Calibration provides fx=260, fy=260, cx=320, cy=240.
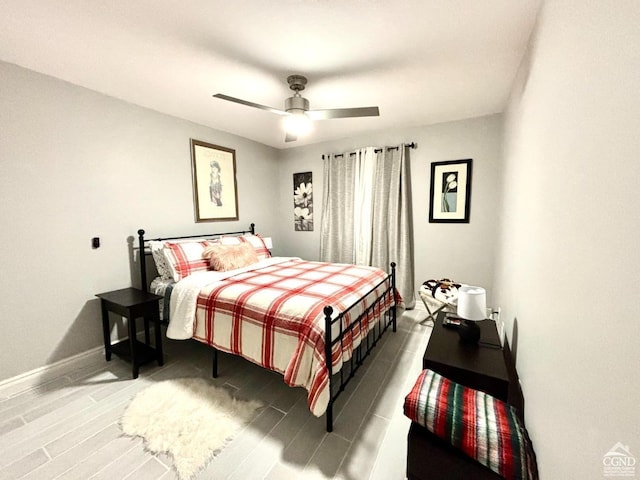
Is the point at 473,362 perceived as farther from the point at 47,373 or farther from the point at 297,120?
the point at 47,373

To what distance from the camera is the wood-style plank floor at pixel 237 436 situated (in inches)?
55.9

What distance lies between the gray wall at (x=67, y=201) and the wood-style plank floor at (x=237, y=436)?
1.49 feet

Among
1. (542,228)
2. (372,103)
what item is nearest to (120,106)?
(372,103)

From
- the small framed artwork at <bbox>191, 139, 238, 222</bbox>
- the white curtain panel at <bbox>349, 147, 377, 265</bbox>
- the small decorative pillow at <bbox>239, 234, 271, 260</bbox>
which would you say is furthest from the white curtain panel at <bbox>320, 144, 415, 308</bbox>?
the small framed artwork at <bbox>191, 139, 238, 222</bbox>

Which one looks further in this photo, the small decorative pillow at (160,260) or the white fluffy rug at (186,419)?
the small decorative pillow at (160,260)

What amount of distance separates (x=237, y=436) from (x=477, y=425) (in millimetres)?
1369

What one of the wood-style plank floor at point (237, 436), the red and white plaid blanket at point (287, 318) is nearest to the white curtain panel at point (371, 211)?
the red and white plaid blanket at point (287, 318)

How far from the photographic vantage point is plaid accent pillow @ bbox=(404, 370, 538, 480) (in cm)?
97

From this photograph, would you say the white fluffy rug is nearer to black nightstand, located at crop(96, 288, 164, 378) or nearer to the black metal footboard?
black nightstand, located at crop(96, 288, 164, 378)

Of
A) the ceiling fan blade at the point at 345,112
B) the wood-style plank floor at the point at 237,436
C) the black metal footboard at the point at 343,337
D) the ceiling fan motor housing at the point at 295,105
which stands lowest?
the wood-style plank floor at the point at 237,436

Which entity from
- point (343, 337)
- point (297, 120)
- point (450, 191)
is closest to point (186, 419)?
point (343, 337)

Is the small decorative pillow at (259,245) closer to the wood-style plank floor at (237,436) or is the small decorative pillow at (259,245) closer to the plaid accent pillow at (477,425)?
the wood-style plank floor at (237,436)

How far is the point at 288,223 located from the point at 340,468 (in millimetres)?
3721

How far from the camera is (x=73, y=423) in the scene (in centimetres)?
175
